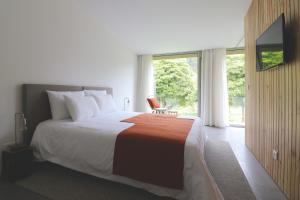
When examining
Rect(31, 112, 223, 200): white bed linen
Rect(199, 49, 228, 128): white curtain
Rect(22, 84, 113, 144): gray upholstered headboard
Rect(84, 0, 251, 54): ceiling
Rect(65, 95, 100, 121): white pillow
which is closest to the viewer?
Rect(31, 112, 223, 200): white bed linen

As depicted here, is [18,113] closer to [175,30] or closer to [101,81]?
[101,81]

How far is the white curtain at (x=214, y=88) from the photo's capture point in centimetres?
480

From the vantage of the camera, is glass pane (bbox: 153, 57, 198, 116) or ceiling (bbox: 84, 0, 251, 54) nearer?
ceiling (bbox: 84, 0, 251, 54)

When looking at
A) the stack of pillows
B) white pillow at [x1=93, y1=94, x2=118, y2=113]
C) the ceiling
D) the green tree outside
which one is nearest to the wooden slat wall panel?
the ceiling

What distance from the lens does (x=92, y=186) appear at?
1812 millimetres

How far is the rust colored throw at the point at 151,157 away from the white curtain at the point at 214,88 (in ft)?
11.7

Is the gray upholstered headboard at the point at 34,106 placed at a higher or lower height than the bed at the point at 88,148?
higher

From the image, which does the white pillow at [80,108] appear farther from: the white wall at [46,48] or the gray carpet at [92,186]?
the gray carpet at [92,186]

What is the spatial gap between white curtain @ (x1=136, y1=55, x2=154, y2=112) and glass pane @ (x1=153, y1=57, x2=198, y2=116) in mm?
390

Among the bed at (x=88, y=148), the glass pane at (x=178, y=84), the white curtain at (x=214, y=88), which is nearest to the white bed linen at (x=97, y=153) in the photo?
the bed at (x=88, y=148)

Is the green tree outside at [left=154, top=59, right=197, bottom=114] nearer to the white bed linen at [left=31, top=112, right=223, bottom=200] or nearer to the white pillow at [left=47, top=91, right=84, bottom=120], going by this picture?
the white pillow at [left=47, top=91, right=84, bottom=120]

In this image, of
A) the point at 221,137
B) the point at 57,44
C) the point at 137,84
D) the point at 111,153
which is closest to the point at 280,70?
the point at 111,153

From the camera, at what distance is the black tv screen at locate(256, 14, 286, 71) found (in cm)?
157

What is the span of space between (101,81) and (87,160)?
2317 mm
